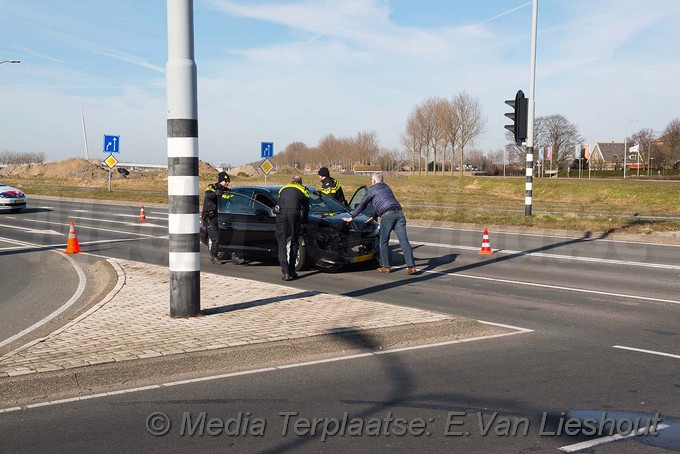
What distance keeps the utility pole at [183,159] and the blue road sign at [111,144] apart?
3350 centimetres

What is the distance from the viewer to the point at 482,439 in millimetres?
4844

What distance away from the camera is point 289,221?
12234mm

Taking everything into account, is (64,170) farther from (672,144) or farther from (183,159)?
(183,159)

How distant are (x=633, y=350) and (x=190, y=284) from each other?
4709 mm

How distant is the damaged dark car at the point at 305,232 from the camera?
1311 cm

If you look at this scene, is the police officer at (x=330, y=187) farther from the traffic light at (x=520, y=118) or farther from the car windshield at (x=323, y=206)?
the traffic light at (x=520, y=118)

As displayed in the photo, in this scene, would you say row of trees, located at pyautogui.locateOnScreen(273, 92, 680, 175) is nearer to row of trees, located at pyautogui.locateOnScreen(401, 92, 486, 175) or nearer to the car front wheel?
row of trees, located at pyautogui.locateOnScreen(401, 92, 486, 175)

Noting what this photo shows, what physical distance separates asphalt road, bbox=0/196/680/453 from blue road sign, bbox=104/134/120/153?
3173 cm

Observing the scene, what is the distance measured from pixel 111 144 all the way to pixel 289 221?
30406 mm

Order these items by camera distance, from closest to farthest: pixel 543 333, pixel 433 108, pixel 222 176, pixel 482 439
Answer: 1. pixel 482 439
2. pixel 543 333
3. pixel 222 176
4. pixel 433 108

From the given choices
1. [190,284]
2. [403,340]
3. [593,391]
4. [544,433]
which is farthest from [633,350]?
[190,284]

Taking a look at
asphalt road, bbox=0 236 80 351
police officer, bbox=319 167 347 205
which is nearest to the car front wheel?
police officer, bbox=319 167 347 205

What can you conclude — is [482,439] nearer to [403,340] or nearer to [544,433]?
[544,433]

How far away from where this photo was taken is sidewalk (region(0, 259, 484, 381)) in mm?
6523
